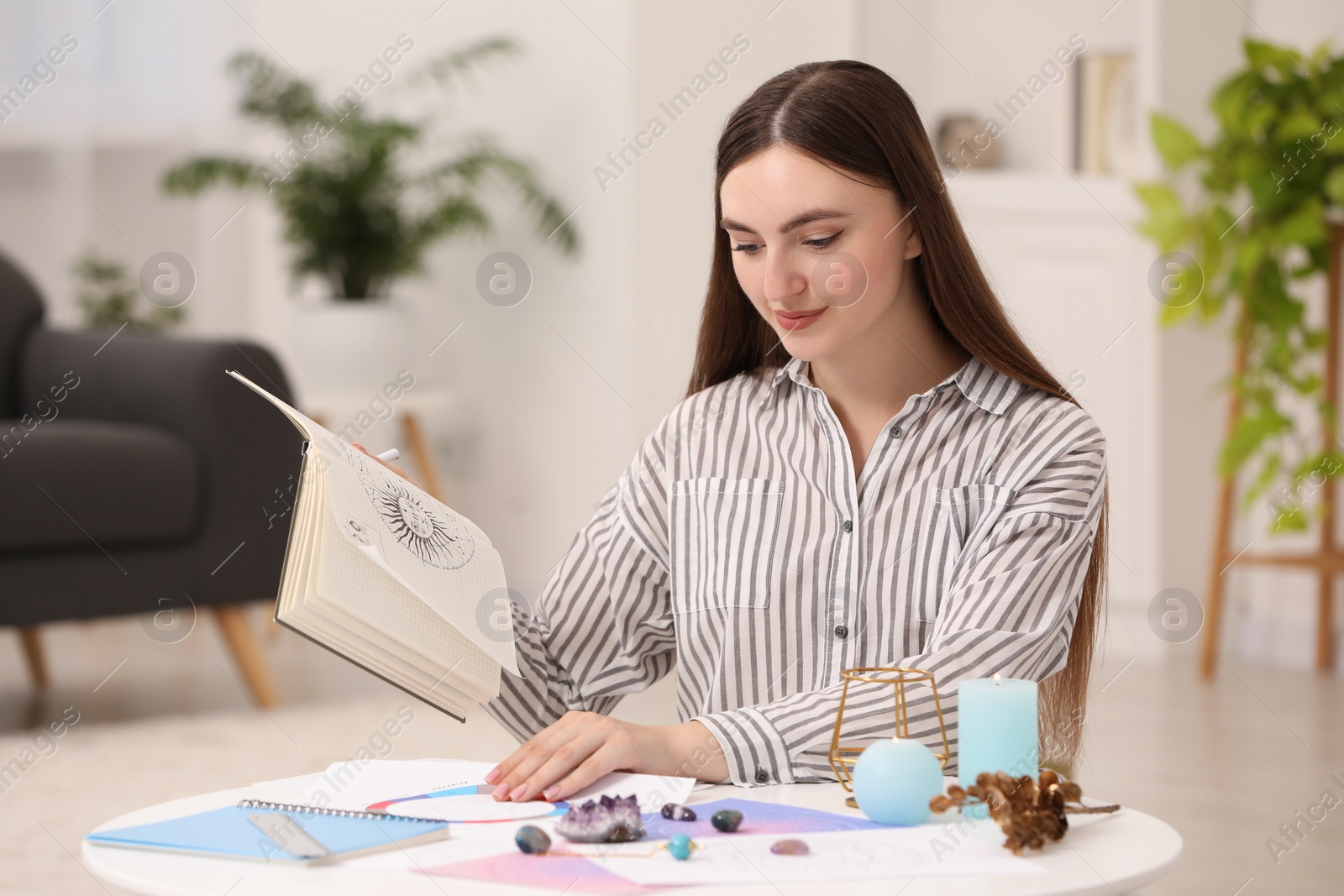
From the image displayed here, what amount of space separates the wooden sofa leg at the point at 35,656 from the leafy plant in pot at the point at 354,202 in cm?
101

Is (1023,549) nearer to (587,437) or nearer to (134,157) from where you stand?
(587,437)

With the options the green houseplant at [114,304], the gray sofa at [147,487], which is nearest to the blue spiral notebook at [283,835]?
the gray sofa at [147,487]

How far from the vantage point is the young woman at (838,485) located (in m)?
1.18

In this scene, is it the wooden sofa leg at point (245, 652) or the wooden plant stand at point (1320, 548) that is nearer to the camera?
the wooden sofa leg at point (245, 652)

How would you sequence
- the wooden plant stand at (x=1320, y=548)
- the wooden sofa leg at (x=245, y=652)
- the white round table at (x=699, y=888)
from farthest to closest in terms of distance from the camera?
the wooden plant stand at (x=1320, y=548) → the wooden sofa leg at (x=245, y=652) → the white round table at (x=699, y=888)

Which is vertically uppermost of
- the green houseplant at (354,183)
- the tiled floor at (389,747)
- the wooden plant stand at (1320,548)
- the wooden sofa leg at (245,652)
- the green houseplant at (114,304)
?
the green houseplant at (354,183)

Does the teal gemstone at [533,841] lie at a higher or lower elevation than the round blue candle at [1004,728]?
lower

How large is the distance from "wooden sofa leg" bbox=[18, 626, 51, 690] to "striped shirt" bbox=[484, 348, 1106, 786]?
7.57ft

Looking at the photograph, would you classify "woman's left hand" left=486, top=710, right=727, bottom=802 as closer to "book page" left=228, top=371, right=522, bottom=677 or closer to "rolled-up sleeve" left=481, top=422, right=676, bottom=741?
"book page" left=228, top=371, right=522, bottom=677

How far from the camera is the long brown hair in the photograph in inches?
48.4

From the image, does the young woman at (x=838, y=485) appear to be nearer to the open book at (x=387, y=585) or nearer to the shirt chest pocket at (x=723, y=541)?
the shirt chest pocket at (x=723, y=541)

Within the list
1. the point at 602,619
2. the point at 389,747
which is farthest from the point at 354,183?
the point at 602,619

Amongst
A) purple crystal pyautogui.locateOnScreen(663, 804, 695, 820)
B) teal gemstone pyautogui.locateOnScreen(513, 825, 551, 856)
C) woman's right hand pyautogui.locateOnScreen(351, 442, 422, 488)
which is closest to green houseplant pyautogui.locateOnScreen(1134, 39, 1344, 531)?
woman's right hand pyautogui.locateOnScreen(351, 442, 422, 488)

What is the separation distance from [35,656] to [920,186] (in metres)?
2.63
